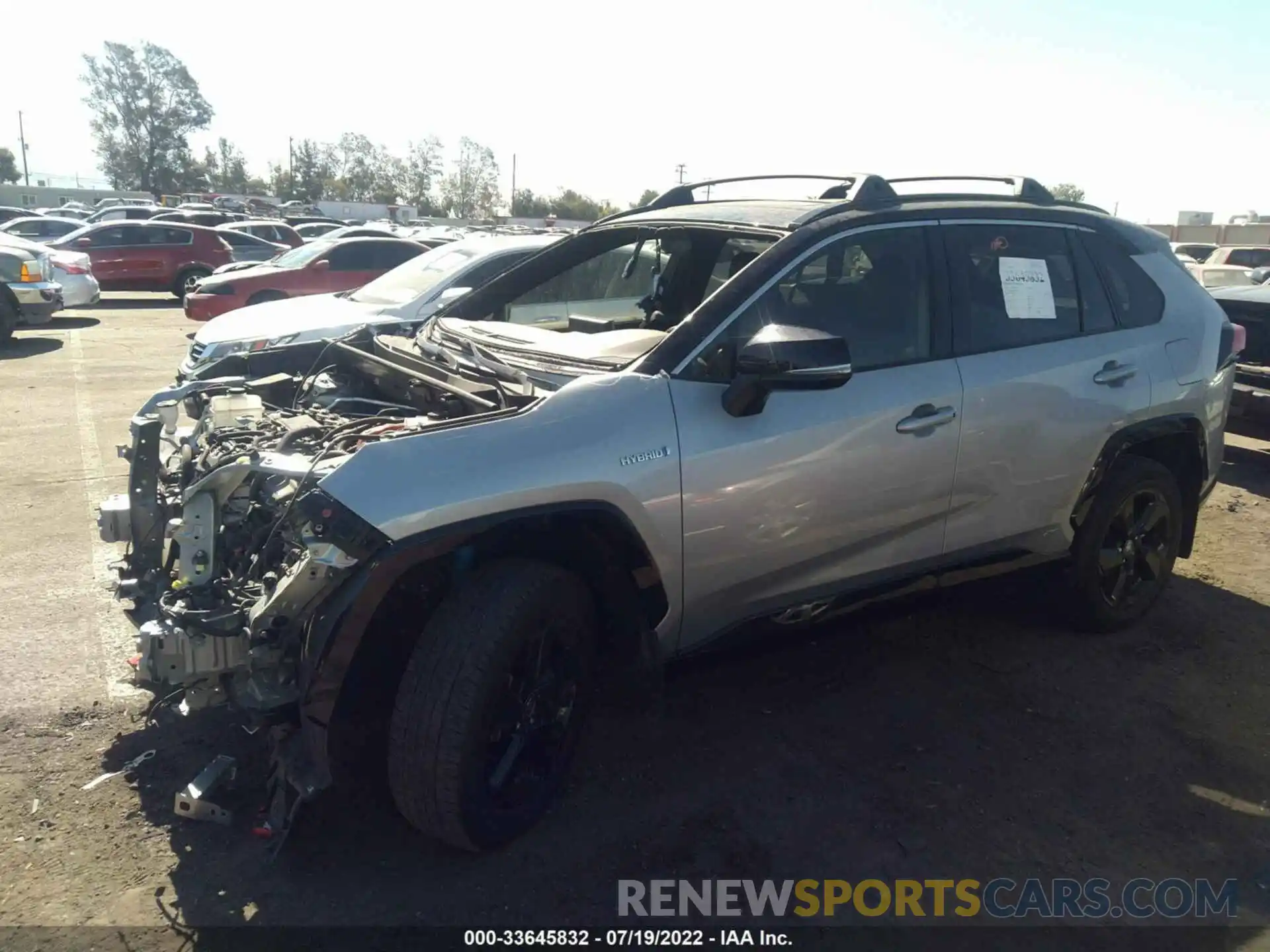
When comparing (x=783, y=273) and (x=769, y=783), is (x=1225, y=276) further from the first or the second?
(x=769, y=783)

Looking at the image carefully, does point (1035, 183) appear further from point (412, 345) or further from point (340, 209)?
point (340, 209)

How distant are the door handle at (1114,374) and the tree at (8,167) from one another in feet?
317

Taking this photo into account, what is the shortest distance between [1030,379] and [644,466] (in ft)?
6.15

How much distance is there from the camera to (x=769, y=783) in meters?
3.49

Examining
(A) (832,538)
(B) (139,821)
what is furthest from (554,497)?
(B) (139,821)

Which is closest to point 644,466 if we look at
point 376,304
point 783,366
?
point 783,366

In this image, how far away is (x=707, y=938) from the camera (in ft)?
9.11

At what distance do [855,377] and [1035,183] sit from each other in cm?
179

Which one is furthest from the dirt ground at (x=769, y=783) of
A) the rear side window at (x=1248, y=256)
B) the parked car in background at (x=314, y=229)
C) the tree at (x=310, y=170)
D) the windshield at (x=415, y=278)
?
the tree at (x=310, y=170)

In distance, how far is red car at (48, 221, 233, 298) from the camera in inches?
792

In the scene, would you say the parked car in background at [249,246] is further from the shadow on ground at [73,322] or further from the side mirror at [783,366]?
the side mirror at [783,366]

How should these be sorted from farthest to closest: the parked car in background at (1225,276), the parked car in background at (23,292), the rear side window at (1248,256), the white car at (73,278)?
the rear side window at (1248,256) < the white car at (73,278) < the parked car in background at (1225,276) < the parked car in background at (23,292)

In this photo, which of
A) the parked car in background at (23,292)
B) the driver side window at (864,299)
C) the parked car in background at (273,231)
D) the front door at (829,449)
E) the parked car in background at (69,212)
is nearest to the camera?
the front door at (829,449)

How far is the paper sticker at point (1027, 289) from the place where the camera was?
13.4ft
